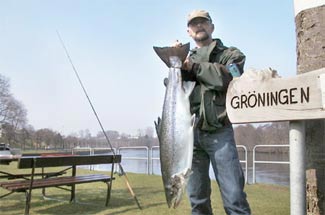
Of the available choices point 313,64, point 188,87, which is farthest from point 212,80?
point 313,64

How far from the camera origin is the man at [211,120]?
231 cm

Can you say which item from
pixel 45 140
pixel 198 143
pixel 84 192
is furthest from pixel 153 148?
pixel 45 140

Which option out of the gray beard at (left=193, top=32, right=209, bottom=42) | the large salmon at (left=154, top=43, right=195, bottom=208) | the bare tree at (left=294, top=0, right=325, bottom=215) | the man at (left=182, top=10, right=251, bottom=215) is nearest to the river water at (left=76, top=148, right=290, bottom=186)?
the bare tree at (left=294, top=0, right=325, bottom=215)

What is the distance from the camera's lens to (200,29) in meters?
2.55

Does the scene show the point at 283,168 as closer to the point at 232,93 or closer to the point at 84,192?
the point at 84,192

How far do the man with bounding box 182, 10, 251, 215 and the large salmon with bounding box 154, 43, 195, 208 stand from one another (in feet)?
0.38

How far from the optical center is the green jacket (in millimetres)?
2311

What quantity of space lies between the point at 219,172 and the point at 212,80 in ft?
1.96

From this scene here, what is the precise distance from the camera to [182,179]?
205 centimetres

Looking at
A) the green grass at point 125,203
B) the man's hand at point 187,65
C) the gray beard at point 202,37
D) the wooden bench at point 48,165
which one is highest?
the gray beard at point 202,37

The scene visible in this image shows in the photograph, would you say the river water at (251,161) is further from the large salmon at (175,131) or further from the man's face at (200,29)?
the large salmon at (175,131)

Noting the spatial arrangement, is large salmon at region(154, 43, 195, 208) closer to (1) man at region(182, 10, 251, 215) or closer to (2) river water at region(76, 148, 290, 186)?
(1) man at region(182, 10, 251, 215)

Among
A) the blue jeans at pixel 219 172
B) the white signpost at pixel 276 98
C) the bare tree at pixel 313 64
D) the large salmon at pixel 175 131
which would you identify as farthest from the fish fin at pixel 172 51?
the bare tree at pixel 313 64

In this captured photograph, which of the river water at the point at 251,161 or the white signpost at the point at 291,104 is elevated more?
the white signpost at the point at 291,104
